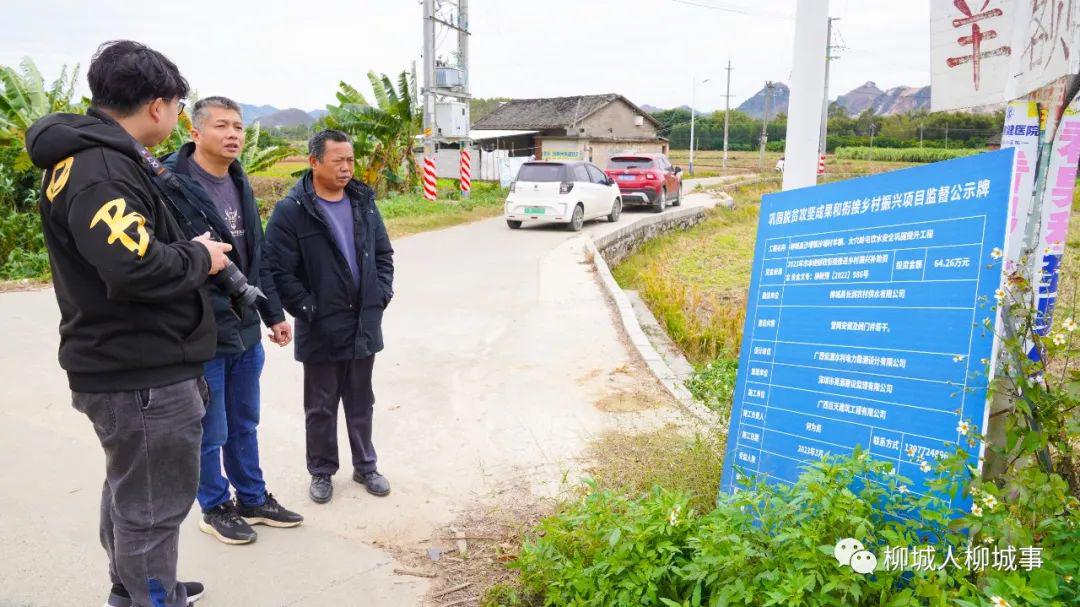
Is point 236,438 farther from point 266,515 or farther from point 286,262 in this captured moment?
point 286,262

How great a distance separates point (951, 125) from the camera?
52.7 meters

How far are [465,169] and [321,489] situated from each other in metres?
16.8

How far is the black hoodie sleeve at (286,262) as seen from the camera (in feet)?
12.3

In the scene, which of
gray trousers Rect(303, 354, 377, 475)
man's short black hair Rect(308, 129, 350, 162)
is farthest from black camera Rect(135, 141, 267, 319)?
gray trousers Rect(303, 354, 377, 475)

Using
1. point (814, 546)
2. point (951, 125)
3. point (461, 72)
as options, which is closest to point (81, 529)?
point (814, 546)

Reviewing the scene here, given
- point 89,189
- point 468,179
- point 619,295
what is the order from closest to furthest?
point 89,189 < point 619,295 < point 468,179

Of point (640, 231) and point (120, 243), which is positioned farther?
point (640, 231)

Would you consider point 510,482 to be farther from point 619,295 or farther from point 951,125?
point 951,125

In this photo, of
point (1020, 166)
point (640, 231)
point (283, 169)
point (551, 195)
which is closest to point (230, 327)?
point (1020, 166)

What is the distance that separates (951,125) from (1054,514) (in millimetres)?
59258

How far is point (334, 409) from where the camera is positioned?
156 inches

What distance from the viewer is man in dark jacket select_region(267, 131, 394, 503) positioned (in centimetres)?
377

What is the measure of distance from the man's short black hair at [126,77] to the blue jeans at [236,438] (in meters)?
1.25

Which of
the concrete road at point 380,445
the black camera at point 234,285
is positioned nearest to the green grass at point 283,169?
the concrete road at point 380,445
